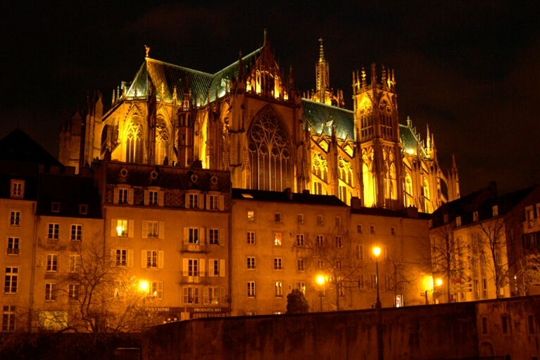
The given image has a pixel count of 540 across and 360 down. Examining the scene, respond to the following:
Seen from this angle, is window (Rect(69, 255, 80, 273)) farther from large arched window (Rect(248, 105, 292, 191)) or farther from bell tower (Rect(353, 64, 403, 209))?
bell tower (Rect(353, 64, 403, 209))

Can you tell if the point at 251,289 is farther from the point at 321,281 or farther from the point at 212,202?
the point at 212,202

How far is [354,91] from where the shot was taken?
125 m

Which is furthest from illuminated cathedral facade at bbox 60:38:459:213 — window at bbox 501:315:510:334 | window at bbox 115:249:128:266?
window at bbox 501:315:510:334

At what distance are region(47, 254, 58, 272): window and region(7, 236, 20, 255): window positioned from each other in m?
2.37

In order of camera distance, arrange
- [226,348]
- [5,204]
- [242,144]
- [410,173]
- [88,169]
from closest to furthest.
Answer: [226,348] < [5,204] < [88,169] < [242,144] < [410,173]

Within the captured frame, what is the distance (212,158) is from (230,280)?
2993 centimetres

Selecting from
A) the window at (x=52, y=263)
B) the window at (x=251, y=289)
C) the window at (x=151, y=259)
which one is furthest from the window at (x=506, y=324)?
the window at (x=52, y=263)

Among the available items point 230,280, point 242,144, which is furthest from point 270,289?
point 242,144

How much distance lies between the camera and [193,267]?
209ft

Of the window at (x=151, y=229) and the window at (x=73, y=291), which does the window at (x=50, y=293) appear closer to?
the window at (x=73, y=291)

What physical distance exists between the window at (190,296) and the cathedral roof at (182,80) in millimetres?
42278

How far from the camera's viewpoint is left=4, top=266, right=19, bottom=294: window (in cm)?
5741

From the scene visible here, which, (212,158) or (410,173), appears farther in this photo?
(410,173)

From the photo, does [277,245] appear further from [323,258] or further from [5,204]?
[5,204]
